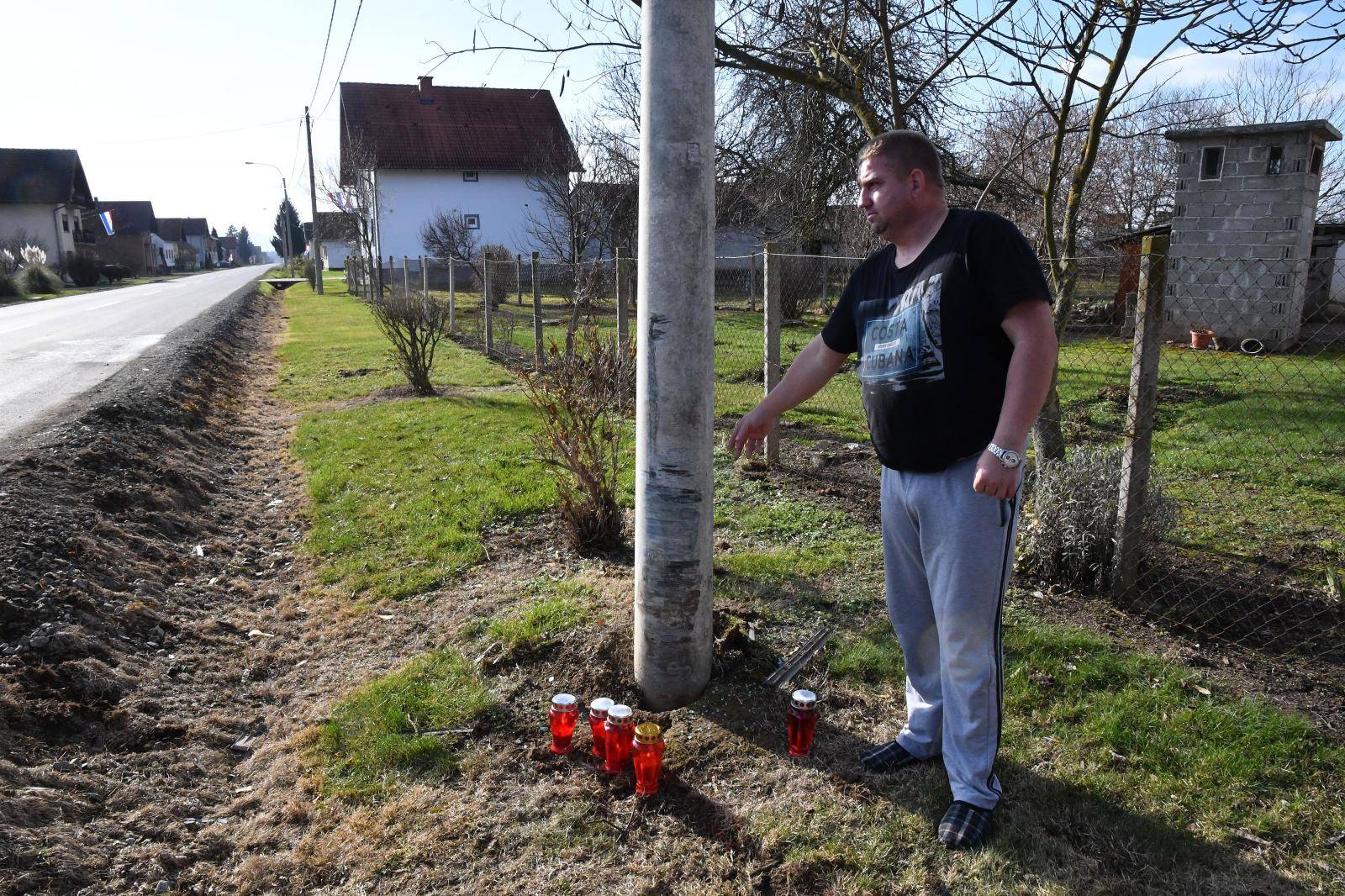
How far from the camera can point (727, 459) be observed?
23.5ft

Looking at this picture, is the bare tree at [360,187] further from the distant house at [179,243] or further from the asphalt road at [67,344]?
the distant house at [179,243]

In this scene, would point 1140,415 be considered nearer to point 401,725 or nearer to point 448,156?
point 401,725

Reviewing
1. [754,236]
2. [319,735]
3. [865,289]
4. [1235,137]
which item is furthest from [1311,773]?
[754,236]

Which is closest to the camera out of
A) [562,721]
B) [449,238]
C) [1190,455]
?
[562,721]

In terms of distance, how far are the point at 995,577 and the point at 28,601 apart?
165 inches

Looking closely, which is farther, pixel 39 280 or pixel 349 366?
pixel 39 280

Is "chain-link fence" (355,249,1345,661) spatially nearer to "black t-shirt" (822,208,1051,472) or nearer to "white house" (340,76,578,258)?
"black t-shirt" (822,208,1051,472)

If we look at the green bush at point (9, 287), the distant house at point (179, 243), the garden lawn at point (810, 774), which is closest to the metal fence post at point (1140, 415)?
the garden lawn at point (810, 774)

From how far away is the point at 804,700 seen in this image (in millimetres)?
2932

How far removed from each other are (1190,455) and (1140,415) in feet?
12.0

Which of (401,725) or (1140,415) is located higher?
(1140,415)

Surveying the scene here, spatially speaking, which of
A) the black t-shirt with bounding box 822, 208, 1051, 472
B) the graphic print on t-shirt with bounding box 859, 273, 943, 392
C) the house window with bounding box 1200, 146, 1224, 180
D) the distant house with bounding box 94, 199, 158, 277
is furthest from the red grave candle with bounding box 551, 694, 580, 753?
the distant house with bounding box 94, 199, 158, 277

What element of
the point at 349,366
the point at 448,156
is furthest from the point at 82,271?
the point at 349,366

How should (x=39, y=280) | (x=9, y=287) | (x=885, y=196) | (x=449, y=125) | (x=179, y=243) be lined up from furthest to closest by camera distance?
(x=179, y=243) < (x=449, y=125) < (x=39, y=280) < (x=9, y=287) < (x=885, y=196)
